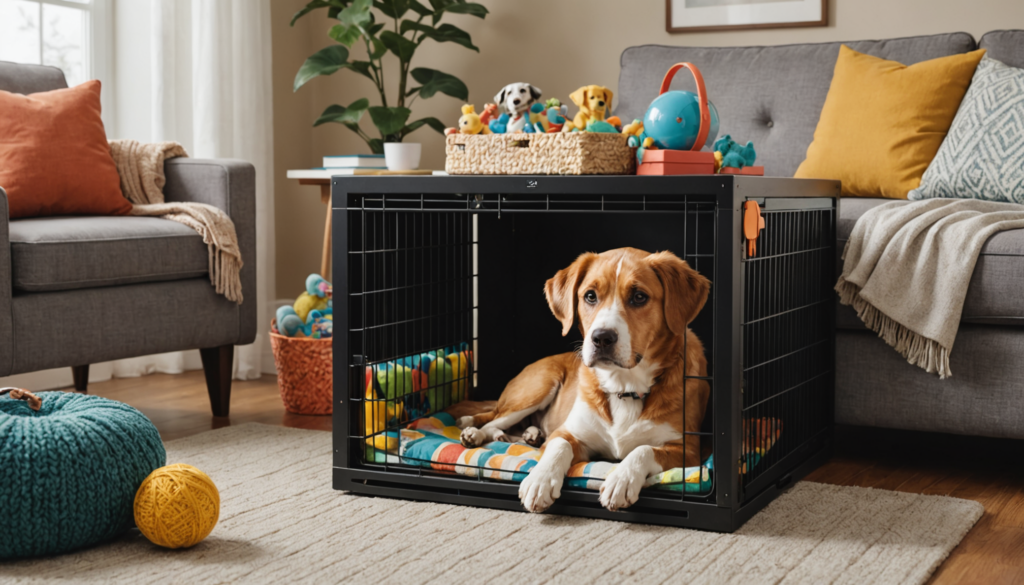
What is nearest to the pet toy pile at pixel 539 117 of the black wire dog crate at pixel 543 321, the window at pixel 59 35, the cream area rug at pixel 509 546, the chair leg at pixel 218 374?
the black wire dog crate at pixel 543 321

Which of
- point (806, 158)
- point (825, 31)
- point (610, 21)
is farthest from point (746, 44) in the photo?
point (806, 158)

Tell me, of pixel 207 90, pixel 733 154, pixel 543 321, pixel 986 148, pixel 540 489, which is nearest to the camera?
pixel 540 489

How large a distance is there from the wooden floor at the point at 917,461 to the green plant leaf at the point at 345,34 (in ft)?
3.91

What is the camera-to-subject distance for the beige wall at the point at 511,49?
3.06 metres

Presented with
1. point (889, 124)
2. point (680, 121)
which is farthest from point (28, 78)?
point (889, 124)

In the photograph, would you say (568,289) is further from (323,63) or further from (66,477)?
(323,63)

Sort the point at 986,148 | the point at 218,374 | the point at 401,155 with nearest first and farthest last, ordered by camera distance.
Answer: the point at 986,148 < the point at 218,374 < the point at 401,155

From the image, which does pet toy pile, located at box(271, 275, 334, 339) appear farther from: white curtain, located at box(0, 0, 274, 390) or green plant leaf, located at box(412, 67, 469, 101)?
green plant leaf, located at box(412, 67, 469, 101)

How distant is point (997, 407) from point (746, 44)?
1663 mm

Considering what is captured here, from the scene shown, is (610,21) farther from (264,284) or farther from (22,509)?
(22,509)

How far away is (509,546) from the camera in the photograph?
1.62 meters

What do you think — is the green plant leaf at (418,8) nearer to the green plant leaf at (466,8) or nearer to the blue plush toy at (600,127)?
the green plant leaf at (466,8)

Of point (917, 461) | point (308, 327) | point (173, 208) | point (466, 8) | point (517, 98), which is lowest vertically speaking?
point (917, 461)

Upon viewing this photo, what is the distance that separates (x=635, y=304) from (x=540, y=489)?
37 centimetres
